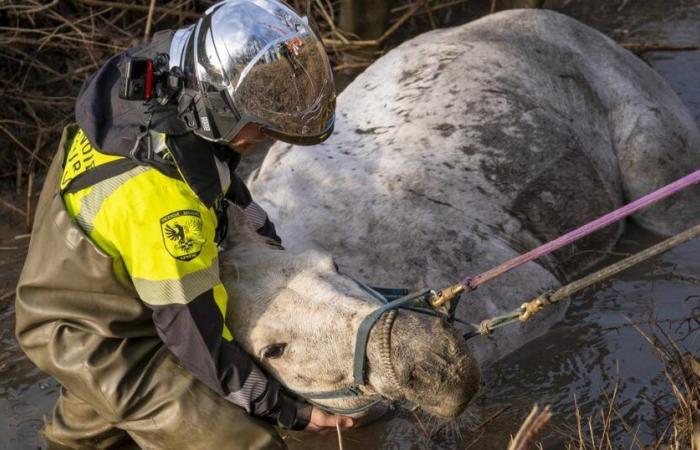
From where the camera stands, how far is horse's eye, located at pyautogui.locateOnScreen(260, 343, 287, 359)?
343 cm

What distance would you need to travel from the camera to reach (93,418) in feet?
12.9

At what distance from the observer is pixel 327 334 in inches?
129

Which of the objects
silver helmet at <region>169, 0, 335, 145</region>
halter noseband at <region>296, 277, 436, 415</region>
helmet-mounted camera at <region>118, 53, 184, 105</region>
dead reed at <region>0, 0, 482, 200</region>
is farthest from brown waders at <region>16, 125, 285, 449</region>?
dead reed at <region>0, 0, 482, 200</region>

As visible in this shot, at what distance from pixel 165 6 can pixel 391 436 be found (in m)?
4.08

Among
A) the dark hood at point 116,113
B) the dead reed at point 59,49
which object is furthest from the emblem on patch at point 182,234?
the dead reed at point 59,49

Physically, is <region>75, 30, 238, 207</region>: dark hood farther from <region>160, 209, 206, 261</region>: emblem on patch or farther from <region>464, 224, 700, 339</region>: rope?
<region>464, 224, 700, 339</region>: rope

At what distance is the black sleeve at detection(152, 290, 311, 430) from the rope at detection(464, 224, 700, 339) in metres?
0.67

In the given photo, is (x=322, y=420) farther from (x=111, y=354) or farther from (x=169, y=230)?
(x=169, y=230)

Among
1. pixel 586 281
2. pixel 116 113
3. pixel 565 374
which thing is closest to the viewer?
pixel 586 281

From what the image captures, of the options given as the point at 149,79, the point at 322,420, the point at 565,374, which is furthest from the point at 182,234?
the point at 565,374

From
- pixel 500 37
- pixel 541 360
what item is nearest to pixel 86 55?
pixel 500 37

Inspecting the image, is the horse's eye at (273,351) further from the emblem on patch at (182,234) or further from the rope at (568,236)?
the rope at (568,236)

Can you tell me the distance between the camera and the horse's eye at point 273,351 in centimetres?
343

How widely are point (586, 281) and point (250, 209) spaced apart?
1386 mm
